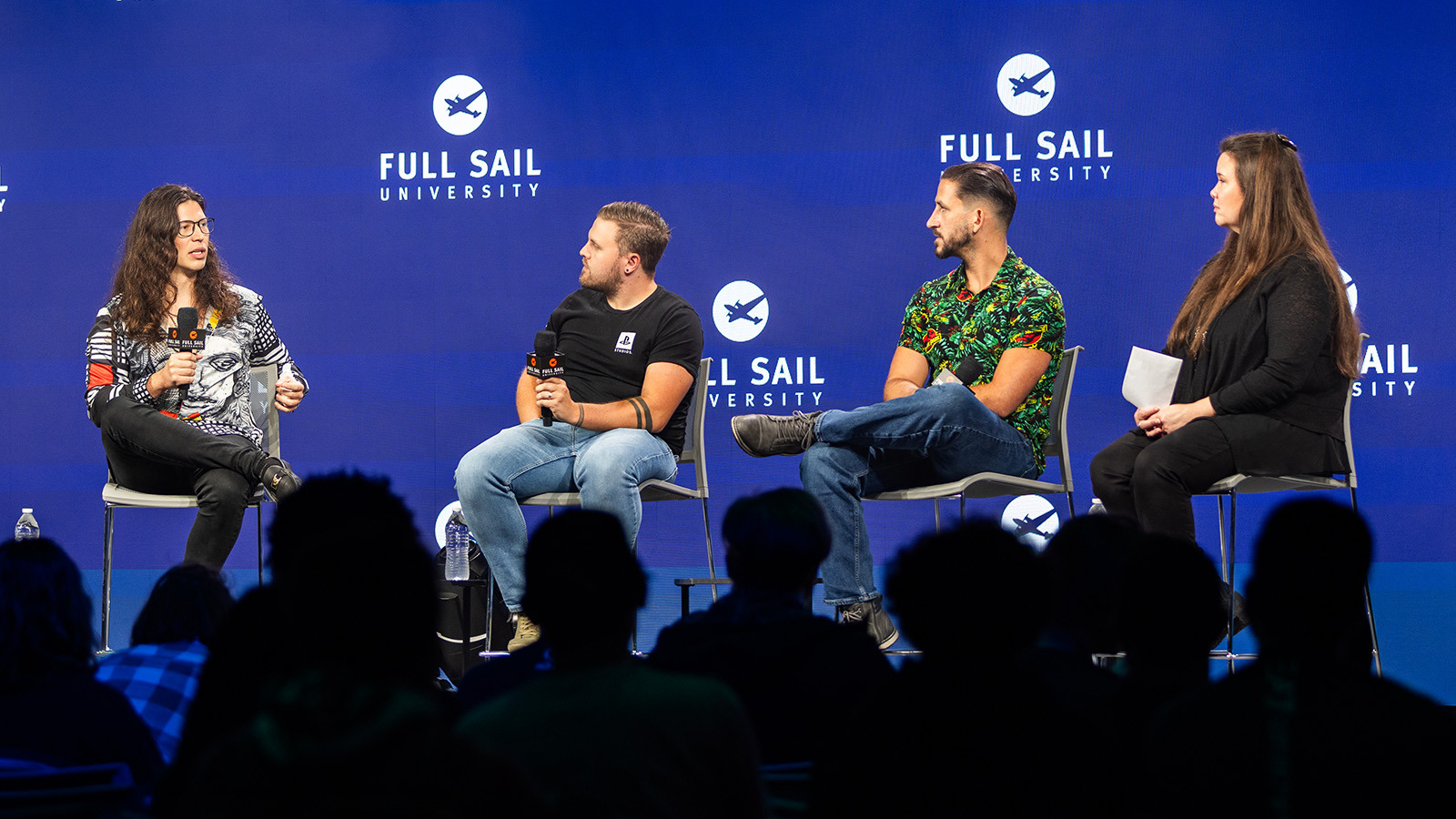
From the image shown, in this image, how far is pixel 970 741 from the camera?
99 cm

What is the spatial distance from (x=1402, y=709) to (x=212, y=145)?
4.53 meters

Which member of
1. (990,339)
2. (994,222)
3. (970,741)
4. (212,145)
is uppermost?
(212,145)

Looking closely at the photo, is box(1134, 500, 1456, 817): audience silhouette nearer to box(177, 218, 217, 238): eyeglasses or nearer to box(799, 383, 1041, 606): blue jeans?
box(799, 383, 1041, 606): blue jeans

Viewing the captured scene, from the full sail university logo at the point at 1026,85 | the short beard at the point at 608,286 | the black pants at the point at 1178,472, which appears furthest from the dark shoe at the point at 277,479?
the full sail university logo at the point at 1026,85

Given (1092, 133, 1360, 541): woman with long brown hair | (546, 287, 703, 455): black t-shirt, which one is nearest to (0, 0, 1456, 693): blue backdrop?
(546, 287, 703, 455): black t-shirt

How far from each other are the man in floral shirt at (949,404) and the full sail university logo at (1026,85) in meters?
0.88

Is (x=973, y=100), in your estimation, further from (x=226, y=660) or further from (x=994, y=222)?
(x=226, y=660)

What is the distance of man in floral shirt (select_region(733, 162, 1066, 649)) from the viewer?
3.12 meters

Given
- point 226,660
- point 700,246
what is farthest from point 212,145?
point 226,660

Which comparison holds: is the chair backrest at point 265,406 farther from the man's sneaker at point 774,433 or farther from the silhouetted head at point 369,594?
the silhouetted head at point 369,594

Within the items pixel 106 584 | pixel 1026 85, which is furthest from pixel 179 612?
pixel 1026 85

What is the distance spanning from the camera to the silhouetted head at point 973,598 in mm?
1056

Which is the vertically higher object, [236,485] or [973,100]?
[973,100]

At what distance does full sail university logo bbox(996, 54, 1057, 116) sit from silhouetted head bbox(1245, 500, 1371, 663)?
10.9 ft
